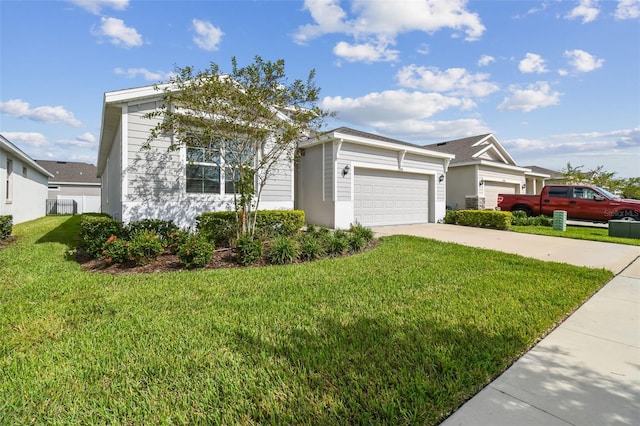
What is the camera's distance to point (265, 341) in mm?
2781

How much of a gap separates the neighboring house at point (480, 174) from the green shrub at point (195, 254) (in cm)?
1434

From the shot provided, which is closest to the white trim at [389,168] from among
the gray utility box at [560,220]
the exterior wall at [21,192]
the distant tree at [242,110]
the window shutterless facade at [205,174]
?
the distant tree at [242,110]

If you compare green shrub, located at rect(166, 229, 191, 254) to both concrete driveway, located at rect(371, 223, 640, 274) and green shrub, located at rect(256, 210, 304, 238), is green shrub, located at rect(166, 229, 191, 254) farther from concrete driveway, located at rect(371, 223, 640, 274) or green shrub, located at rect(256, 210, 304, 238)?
concrete driveway, located at rect(371, 223, 640, 274)

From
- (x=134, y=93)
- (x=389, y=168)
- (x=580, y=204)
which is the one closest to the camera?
(x=134, y=93)

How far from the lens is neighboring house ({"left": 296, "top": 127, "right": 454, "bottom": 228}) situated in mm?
11102

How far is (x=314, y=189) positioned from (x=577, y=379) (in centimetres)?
1026

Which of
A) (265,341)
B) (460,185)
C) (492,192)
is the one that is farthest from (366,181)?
(492,192)

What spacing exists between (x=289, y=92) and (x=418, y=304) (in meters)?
5.49

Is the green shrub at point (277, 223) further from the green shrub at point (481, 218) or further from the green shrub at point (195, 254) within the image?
the green shrub at point (481, 218)

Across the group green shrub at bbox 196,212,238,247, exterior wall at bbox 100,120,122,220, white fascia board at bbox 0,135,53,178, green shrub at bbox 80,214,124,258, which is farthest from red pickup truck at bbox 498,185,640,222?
white fascia board at bbox 0,135,53,178

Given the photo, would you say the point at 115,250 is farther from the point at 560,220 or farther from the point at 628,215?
the point at 628,215

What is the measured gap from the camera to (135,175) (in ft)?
25.5

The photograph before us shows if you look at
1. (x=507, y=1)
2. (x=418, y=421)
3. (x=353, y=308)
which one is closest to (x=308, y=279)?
(x=353, y=308)

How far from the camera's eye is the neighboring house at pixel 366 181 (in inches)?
437
